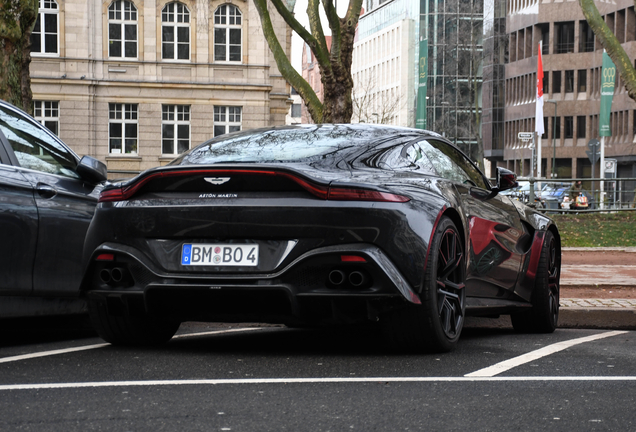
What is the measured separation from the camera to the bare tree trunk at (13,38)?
13781mm

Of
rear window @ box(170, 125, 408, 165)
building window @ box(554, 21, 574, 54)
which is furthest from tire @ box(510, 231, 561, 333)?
building window @ box(554, 21, 574, 54)

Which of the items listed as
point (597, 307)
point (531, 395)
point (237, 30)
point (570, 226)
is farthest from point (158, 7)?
point (531, 395)

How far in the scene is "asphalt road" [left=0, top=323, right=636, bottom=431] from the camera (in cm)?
411

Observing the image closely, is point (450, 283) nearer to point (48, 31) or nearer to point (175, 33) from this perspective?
point (48, 31)

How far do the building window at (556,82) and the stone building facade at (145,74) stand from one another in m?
44.7

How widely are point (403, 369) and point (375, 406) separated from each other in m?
1.07

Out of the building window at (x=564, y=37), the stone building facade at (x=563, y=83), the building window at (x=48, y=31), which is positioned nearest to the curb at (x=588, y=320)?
the building window at (x=48, y=31)

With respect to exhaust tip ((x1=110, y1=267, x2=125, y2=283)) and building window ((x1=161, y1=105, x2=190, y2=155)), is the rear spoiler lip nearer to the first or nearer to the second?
exhaust tip ((x1=110, y1=267, x2=125, y2=283))

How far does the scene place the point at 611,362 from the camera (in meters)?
5.80

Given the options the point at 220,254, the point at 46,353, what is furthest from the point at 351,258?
the point at 46,353

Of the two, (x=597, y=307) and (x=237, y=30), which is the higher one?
(x=237, y=30)

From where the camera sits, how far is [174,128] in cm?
5347

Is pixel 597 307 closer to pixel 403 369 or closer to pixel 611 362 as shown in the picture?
pixel 611 362

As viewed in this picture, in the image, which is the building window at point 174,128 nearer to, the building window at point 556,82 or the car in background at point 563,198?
the car in background at point 563,198
